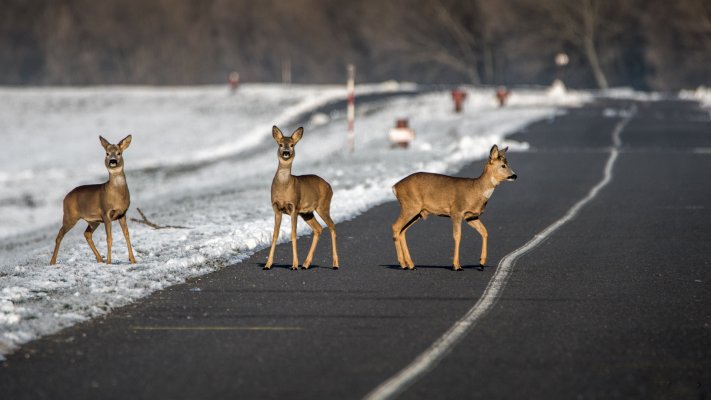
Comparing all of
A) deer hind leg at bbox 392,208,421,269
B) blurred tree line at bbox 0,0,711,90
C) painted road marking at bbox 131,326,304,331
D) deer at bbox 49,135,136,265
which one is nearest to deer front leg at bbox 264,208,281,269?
deer hind leg at bbox 392,208,421,269

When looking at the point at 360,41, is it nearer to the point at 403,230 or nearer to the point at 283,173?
the point at 403,230

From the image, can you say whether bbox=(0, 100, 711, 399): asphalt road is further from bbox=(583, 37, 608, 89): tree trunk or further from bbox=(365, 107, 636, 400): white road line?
bbox=(583, 37, 608, 89): tree trunk

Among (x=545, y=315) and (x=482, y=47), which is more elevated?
(x=482, y=47)

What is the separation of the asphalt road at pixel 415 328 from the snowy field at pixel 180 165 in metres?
0.74

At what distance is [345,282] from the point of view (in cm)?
1128

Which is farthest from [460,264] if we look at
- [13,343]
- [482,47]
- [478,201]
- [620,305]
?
[482,47]

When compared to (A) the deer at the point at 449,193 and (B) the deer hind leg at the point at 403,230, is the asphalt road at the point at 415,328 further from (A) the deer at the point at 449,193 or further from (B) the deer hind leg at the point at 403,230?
(A) the deer at the point at 449,193

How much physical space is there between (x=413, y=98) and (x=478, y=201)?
46871 millimetres

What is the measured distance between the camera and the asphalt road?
739 centimetres

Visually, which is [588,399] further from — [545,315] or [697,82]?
[697,82]

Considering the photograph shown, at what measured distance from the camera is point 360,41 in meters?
98.2

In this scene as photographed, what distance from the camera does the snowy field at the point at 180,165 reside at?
37.9 feet

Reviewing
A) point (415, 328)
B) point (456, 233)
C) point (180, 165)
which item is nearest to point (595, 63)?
point (180, 165)

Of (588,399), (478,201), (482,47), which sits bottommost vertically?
(588,399)
